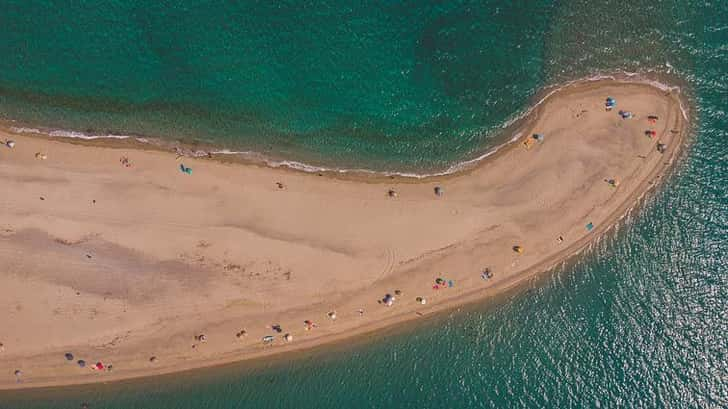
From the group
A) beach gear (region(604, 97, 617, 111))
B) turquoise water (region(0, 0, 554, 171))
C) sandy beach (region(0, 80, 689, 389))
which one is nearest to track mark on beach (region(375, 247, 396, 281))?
sandy beach (region(0, 80, 689, 389))

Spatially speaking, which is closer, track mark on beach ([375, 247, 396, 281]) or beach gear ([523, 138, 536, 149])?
track mark on beach ([375, 247, 396, 281])

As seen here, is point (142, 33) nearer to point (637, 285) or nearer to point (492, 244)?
point (492, 244)

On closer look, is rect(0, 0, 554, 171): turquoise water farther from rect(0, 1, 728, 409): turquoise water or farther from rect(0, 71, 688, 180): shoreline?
rect(0, 71, 688, 180): shoreline

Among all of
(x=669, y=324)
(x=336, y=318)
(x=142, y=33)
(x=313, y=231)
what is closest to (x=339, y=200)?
(x=313, y=231)

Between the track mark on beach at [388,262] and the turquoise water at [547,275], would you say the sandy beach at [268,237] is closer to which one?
the track mark on beach at [388,262]

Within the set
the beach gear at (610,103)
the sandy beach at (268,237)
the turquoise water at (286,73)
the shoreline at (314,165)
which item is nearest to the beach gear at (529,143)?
the sandy beach at (268,237)

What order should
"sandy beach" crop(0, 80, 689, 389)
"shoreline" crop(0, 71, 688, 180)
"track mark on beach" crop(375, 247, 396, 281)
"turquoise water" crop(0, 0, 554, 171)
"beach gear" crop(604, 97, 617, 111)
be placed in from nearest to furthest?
"sandy beach" crop(0, 80, 689, 389)
"shoreline" crop(0, 71, 688, 180)
"turquoise water" crop(0, 0, 554, 171)
"track mark on beach" crop(375, 247, 396, 281)
"beach gear" crop(604, 97, 617, 111)
